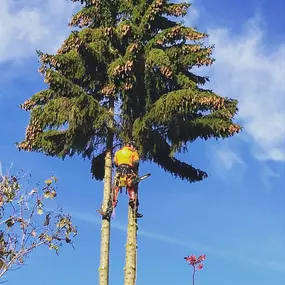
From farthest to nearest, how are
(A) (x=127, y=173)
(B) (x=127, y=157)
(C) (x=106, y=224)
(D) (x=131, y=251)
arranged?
(C) (x=106, y=224)
(D) (x=131, y=251)
(A) (x=127, y=173)
(B) (x=127, y=157)

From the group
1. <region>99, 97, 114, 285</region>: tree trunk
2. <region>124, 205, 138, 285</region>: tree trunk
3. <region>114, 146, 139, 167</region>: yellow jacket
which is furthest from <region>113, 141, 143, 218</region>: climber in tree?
<region>99, 97, 114, 285</region>: tree trunk

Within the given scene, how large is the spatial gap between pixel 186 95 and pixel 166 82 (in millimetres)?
1386

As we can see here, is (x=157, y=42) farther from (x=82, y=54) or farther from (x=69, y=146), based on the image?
(x=69, y=146)

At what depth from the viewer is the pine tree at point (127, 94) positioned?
50.5 ft

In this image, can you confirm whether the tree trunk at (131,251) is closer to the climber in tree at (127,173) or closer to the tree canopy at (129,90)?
the climber in tree at (127,173)

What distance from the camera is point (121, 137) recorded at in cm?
1602

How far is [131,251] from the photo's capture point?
14859 mm

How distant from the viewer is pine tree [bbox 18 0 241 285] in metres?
15.4

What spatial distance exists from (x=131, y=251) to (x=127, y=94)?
4485 mm

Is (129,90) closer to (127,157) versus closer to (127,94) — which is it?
(127,94)

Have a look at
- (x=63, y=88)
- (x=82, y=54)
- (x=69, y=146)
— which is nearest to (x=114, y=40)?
(x=82, y=54)

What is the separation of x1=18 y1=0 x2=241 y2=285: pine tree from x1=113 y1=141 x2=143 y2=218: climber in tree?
38 cm

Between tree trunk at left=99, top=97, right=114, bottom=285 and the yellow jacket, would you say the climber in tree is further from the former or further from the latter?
tree trunk at left=99, top=97, right=114, bottom=285

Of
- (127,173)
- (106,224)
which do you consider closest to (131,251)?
(106,224)
